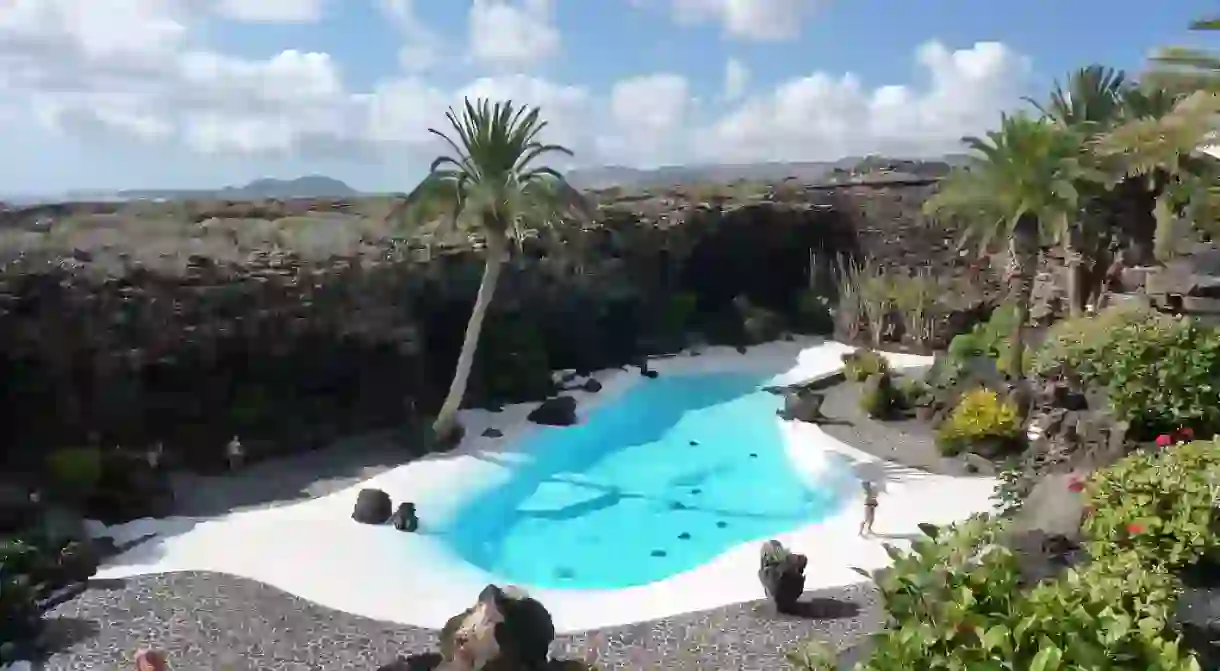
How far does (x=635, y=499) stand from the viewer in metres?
12.3

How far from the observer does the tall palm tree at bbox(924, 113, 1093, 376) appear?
43.5ft

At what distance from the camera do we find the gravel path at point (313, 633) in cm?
685

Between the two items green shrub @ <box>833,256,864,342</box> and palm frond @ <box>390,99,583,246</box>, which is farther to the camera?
green shrub @ <box>833,256,864,342</box>

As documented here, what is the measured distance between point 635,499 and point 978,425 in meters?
4.53

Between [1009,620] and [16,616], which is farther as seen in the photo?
[16,616]

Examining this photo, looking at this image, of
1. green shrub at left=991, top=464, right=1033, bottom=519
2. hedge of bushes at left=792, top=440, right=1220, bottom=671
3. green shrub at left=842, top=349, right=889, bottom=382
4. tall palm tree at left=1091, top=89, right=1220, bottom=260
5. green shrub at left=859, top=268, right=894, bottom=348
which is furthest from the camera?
green shrub at left=859, top=268, right=894, bottom=348

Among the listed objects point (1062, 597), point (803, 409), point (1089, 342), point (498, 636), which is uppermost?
point (1062, 597)

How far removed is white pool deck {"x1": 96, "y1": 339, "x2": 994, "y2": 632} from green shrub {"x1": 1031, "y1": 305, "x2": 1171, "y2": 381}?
1728 mm

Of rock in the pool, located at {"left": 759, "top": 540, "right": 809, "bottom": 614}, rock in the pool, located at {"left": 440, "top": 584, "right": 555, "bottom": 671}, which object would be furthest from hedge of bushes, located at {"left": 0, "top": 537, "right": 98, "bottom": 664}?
rock in the pool, located at {"left": 759, "top": 540, "right": 809, "bottom": 614}

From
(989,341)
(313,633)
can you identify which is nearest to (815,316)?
(989,341)

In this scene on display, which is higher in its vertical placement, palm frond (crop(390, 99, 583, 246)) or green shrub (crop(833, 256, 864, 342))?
palm frond (crop(390, 99, 583, 246))

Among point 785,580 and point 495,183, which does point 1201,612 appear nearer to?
point 785,580

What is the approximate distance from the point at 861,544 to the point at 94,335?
9138mm

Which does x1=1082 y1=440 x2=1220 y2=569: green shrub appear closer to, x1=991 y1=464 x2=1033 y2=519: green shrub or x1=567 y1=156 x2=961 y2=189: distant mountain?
x1=991 y1=464 x2=1033 y2=519: green shrub
